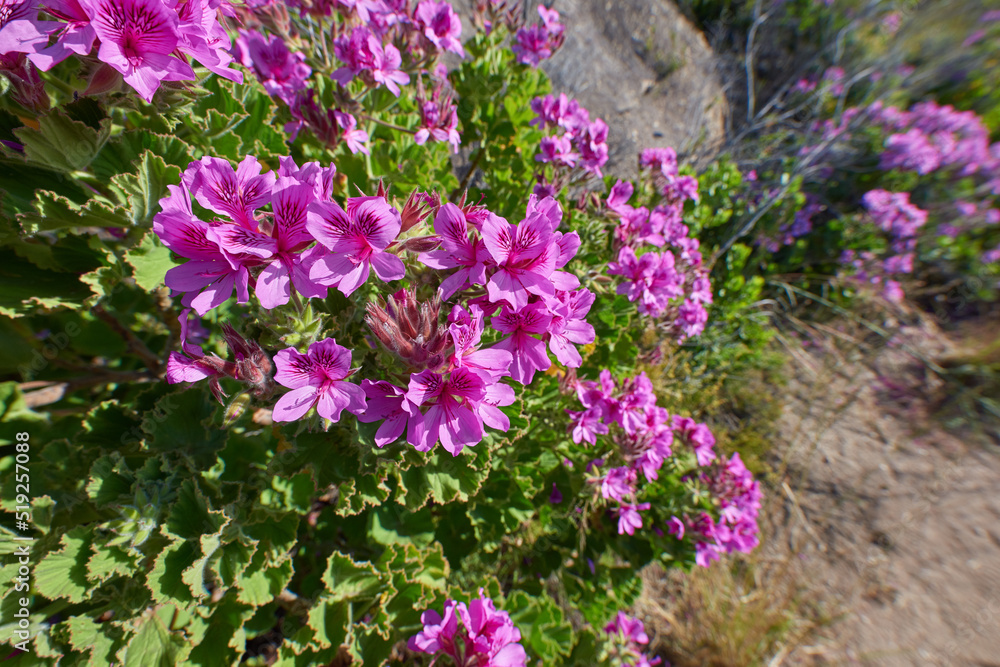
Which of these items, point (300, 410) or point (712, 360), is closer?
point (300, 410)

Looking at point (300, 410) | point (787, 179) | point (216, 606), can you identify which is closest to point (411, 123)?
point (300, 410)

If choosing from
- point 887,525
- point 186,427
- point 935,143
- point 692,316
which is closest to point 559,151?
point 692,316

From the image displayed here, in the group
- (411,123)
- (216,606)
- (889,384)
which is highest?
(411,123)

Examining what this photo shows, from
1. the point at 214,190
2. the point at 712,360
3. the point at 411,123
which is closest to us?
the point at 214,190

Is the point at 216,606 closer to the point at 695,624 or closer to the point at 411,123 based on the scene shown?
the point at 411,123

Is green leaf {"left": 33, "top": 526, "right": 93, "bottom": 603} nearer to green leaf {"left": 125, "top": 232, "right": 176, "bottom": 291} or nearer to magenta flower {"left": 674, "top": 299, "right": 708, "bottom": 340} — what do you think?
green leaf {"left": 125, "top": 232, "right": 176, "bottom": 291}

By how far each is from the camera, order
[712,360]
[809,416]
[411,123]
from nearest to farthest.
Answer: [411,123] < [712,360] < [809,416]
